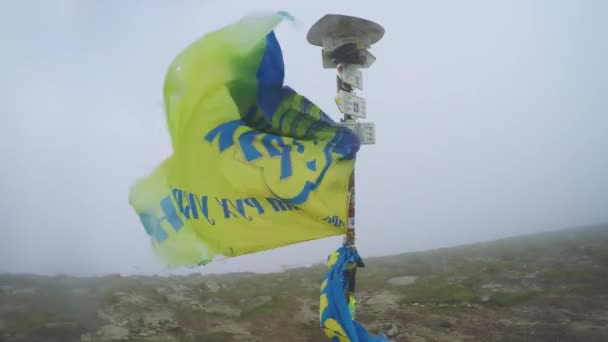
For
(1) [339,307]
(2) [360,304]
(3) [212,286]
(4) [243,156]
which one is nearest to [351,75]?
(4) [243,156]

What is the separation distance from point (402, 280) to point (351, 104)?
1603cm

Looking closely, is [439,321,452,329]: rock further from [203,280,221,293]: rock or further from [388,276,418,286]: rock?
[203,280,221,293]: rock

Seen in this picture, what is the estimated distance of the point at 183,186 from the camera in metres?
5.89

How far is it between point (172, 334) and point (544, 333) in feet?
37.7

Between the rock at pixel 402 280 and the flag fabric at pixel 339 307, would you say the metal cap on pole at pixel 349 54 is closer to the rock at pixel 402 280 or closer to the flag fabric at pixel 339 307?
the flag fabric at pixel 339 307

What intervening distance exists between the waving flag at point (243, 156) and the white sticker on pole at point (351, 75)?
0.65m

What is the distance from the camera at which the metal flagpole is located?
19.1ft

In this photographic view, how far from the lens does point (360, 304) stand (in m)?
17.0

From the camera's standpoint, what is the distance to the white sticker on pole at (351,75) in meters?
6.04

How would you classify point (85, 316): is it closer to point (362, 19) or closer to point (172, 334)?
point (172, 334)

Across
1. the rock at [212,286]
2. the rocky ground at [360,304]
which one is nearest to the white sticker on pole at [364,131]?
the rocky ground at [360,304]

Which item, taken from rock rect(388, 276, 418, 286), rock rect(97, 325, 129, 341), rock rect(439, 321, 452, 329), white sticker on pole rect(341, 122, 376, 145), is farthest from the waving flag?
rock rect(388, 276, 418, 286)

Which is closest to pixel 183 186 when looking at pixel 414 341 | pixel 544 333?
pixel 414 341

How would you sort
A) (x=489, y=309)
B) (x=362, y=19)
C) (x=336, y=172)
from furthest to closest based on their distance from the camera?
1. (x=489, y=309)
2. (x=362, y=19)
3. (x=336, y=172)
